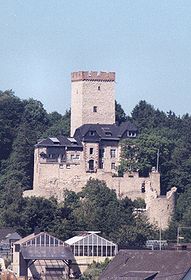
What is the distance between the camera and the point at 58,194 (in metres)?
96.1

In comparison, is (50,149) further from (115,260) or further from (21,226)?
(115,260)

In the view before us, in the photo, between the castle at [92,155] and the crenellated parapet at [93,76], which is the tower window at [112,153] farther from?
the crenellated parapet at [93,76]

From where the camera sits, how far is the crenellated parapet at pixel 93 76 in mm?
101375

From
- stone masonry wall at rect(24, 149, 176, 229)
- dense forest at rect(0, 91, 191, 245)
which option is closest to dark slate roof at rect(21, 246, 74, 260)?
dense forest at rect(0, 91, 191, 245)

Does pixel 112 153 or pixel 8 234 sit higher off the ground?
pixel 112 153

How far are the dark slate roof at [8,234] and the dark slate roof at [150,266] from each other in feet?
51.9

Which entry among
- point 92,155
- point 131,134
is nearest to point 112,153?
point 92,155

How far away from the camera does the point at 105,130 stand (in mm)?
99062

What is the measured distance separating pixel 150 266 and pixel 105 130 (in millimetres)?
31071

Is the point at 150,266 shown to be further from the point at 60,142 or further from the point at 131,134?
the point at 131,134

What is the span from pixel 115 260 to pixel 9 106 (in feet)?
119

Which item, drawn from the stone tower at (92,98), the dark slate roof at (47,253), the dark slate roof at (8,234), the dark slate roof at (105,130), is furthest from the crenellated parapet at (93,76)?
the dark slate roof at (47,253)

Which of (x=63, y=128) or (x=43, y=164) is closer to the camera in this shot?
(x=43, y=164)

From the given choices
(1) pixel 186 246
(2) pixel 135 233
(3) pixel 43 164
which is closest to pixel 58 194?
(3) pixel 43 164
